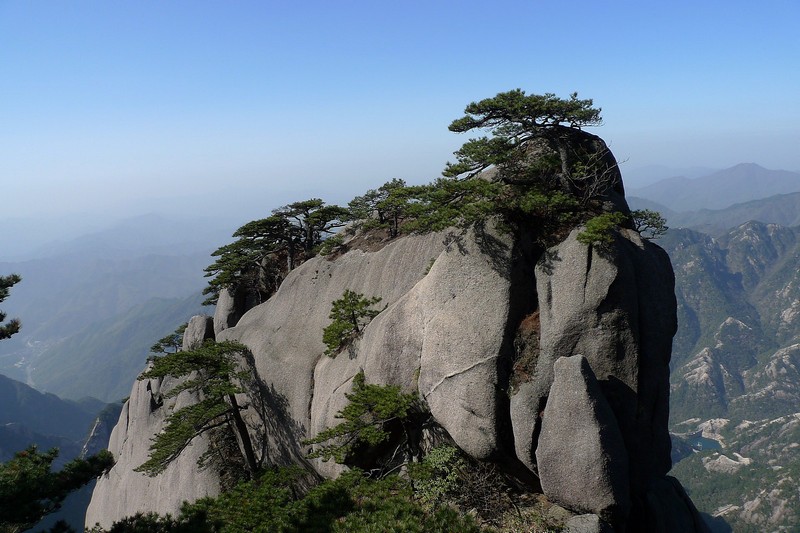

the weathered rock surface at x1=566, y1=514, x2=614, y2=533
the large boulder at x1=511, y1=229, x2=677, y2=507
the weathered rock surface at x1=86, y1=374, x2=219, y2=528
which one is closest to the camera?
the weathered rock surface at x1=566, y1=514, x2=614, y2=533

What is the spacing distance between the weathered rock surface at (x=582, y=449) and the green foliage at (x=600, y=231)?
14.3 feet

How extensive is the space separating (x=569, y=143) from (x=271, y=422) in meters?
23.2

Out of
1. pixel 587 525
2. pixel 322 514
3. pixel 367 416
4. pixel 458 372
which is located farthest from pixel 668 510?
pixel 322 514

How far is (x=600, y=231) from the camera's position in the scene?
1723 centimetres

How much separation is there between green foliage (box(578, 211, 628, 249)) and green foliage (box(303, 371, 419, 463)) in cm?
966

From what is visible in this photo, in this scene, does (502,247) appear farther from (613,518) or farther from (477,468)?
(613,518)

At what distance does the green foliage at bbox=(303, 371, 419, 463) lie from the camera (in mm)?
19391

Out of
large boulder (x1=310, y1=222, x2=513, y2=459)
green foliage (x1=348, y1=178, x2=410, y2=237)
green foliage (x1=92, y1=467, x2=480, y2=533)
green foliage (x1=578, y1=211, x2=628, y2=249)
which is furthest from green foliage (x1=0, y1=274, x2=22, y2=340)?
green foliage (x1=578, y1=211, x2=628, y2=249)

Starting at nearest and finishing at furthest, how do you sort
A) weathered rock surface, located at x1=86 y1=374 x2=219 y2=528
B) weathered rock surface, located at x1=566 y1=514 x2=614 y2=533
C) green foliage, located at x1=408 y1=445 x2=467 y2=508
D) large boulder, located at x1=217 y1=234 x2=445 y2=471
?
1. weathered rock surface, located at x1=566 y1=514 x2=614 y2=533
2. green foliage, located at x1=408 y1=445 x2=467 y2=508
3. large boulder, located at x1=217 y1=234 x2=445 y2=471
4. weathered rock surface, located at x1=86 y1=374 x2=219 y2=528

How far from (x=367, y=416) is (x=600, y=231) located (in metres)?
12.6

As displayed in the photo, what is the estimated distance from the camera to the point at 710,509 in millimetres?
178375

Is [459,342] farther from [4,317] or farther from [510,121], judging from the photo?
[4,317]

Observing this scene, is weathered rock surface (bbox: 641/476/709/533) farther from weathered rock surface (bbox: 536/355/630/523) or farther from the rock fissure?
the rock fissure

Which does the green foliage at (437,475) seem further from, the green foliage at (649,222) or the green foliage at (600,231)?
the green foliage at (649,222)
